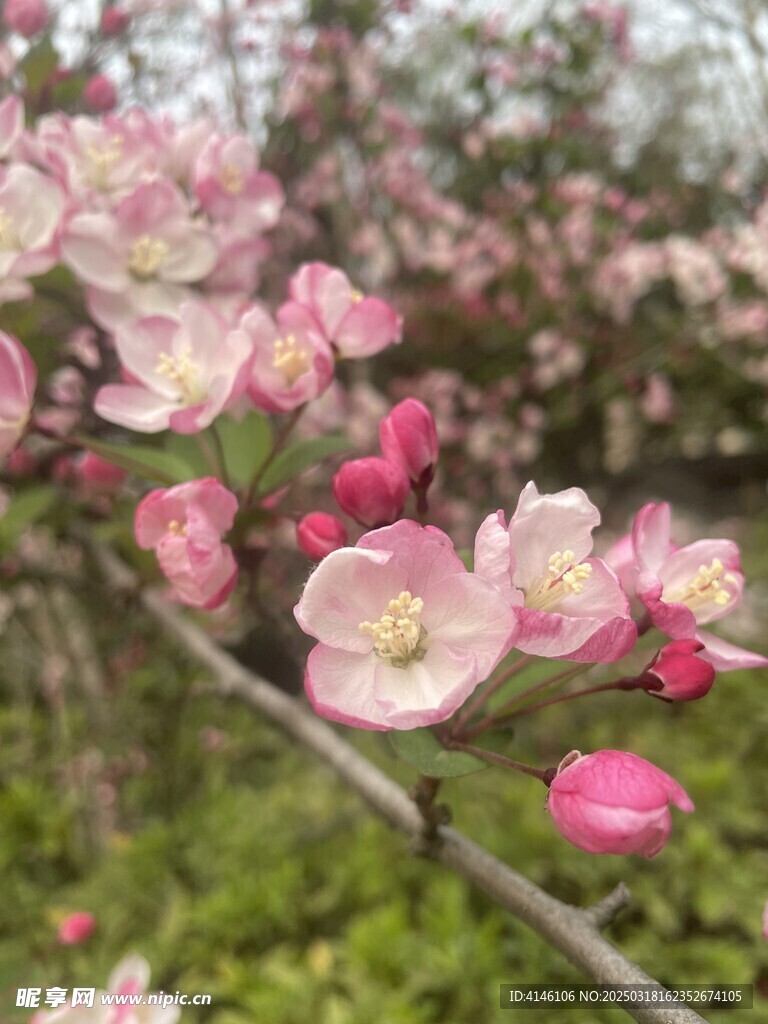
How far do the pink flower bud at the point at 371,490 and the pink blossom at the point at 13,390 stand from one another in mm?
309

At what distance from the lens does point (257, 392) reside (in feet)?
2.03

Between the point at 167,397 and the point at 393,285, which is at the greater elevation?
the point at 167,397

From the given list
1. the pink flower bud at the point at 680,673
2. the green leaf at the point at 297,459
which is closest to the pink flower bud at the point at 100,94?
the green leaf at the point at 297,459

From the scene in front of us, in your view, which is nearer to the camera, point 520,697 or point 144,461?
point 520,697

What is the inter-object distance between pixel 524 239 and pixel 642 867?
284cm

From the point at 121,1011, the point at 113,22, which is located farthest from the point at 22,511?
the point at 113,22

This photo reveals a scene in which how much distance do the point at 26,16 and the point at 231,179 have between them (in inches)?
21.4

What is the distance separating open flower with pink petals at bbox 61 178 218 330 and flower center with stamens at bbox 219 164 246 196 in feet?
0.30

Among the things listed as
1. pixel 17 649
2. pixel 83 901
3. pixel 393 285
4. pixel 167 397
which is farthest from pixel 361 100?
pixel 83 901

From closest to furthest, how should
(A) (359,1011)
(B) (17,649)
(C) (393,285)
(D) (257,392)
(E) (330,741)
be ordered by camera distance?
1. (D) (257,392)
2. (E) (330,741)
3. (A) (359,1011)
4. (B) (17,649)
5. (C) (393,285)

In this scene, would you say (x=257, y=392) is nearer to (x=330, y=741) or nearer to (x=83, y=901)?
(x=330, y=741)

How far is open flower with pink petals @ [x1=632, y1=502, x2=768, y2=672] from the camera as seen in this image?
1.67 feet

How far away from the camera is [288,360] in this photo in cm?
63

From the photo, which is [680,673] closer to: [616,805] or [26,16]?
[616,805]
